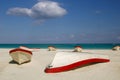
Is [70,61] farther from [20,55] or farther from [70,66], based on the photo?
[20,55]

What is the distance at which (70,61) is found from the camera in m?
12.6

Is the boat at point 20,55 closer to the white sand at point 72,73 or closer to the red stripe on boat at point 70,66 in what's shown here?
the white sand at point 72,73

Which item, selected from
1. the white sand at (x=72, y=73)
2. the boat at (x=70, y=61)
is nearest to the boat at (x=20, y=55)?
the white sand at (x=72, y=73)

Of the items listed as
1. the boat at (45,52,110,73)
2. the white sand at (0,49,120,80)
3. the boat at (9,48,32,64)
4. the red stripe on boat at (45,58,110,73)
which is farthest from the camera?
the boat at (9,48,32,64)

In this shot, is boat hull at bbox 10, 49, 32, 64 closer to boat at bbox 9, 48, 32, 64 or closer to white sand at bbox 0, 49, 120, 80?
boat at bbox 9, 48, 32, 64

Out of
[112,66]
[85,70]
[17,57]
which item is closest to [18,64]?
[17,57]

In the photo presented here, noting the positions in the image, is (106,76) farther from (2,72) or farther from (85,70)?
(2,72)

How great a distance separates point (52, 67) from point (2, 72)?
3126 mm

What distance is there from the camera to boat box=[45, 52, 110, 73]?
1230 cm

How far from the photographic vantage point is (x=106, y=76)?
11031mm

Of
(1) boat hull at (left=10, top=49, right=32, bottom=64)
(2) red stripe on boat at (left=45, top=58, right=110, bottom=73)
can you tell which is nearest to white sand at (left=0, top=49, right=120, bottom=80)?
(2) red stripe on boat at (left=45, top=58, right=110, bottom=73)

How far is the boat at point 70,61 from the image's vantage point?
12297mm

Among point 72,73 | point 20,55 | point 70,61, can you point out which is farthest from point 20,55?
point 72,73

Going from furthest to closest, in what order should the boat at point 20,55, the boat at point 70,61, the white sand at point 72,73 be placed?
1. the boat at point 20,55
2. the boat at point 70,61
3. the white sand at point 72,73
